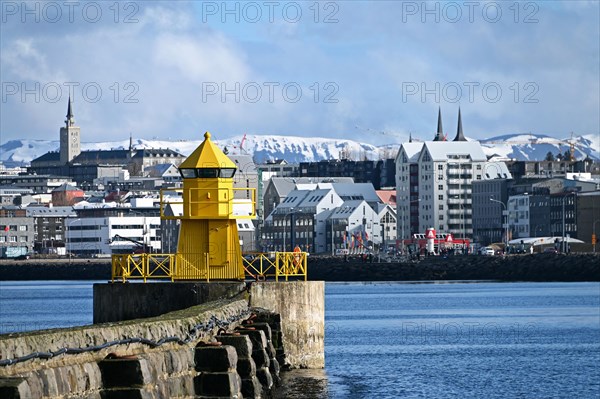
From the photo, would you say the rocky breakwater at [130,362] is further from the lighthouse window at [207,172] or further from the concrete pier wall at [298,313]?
the lighthouse window at [207,172]

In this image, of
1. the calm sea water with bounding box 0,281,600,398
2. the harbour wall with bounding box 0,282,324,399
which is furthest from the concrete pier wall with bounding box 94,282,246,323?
the harbour wall with bounding box 0,282,324,399


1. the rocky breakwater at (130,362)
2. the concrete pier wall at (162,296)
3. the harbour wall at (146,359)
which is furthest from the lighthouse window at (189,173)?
the rocky breakwater at (130,362)

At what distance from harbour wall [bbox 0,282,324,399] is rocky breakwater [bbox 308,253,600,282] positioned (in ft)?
479

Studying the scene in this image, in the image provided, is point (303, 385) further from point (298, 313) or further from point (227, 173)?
point (227, 173)

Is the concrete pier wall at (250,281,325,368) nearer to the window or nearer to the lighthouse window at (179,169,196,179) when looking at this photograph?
the window

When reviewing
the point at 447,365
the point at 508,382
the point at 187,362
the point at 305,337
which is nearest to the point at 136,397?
the point at 187,362

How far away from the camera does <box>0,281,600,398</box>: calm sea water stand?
38.8 m

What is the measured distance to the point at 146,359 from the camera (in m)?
17.5

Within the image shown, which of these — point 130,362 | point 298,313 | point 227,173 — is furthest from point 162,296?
point 130,362

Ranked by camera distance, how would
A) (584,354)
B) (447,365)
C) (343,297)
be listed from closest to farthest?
(447,365) → (584,354) → (343,297)

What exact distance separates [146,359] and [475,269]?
551 feet

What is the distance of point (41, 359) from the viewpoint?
15672mm

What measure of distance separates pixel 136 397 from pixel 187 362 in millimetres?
3017

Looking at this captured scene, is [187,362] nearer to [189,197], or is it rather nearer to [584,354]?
[189,197]
